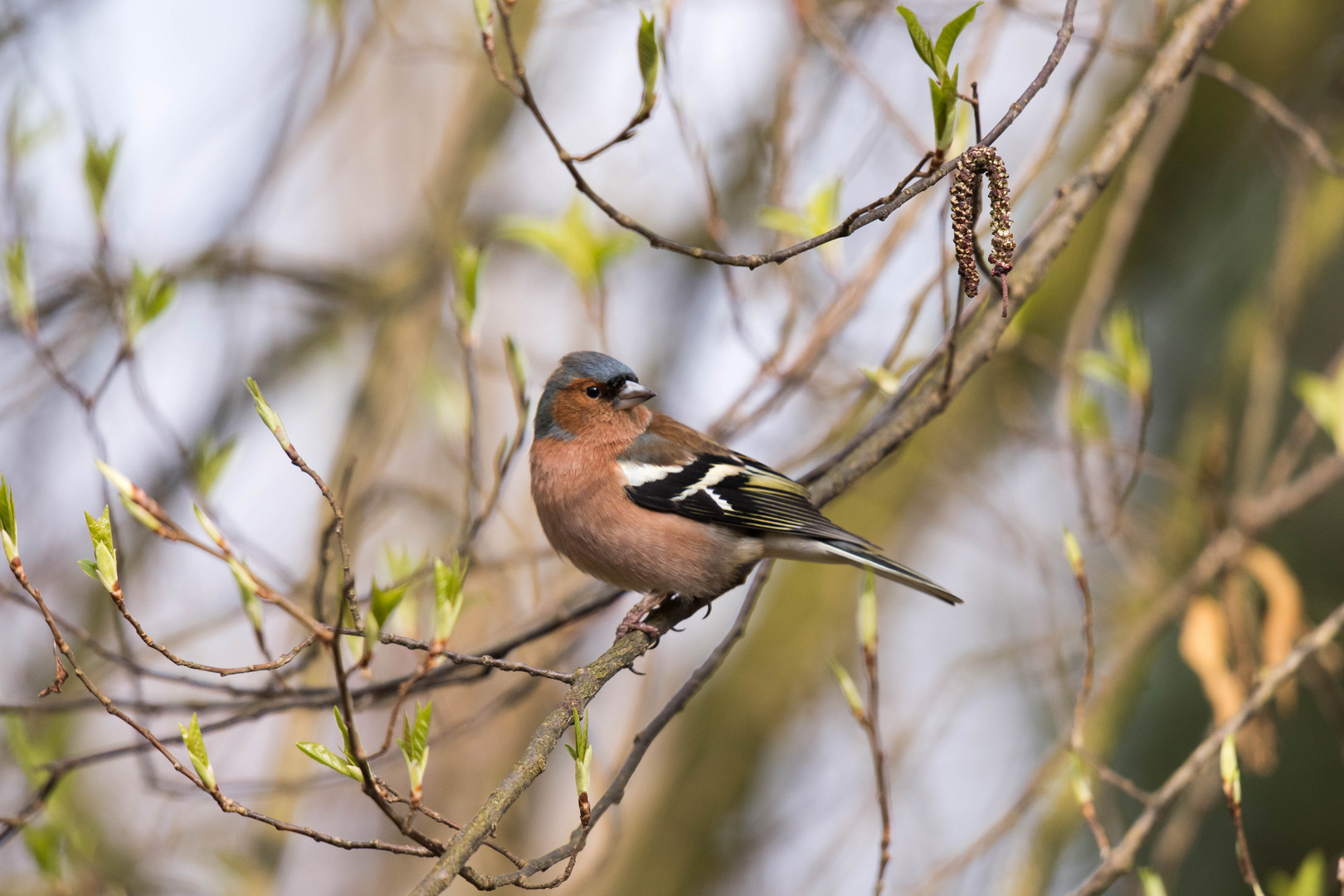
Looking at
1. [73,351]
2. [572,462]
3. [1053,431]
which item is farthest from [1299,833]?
[73,351]

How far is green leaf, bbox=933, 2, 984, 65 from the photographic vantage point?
1883mm

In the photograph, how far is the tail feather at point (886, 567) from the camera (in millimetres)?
3381

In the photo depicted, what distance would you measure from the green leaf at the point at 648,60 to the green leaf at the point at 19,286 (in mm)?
2180

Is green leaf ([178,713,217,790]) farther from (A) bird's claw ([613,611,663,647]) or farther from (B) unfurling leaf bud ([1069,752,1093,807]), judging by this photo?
(B) unfurling leaf bud ([1069,752,1093,807])

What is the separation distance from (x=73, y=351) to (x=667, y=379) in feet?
9.71

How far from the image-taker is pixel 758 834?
5219mm

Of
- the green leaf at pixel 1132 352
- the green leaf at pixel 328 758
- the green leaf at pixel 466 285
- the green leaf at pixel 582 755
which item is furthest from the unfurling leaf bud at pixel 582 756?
the green leaf at pixel 1132 352

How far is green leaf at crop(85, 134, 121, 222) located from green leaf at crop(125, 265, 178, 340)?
0.39 meters

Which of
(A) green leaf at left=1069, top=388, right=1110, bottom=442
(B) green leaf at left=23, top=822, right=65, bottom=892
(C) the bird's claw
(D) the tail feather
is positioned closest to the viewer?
(B) green leaf at left=23, top=822, right=65, bottom=892

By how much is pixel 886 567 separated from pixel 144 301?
254cm

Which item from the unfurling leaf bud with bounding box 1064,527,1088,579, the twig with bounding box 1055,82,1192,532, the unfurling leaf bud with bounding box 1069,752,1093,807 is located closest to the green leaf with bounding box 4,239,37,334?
the unfurling leaf bud with bounding box 1064,527,1088,579

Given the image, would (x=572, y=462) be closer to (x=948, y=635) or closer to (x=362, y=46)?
(x=362, y=46)

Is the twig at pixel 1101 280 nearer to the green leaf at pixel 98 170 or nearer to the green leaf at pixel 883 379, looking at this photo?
the green leaf at pixel 883 379

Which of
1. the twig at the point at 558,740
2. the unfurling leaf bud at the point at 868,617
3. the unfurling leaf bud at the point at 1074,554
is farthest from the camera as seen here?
the unfurling leaf bud at the point at 1074,554
